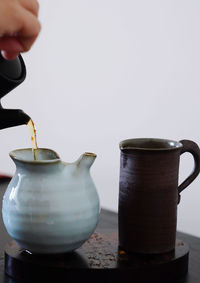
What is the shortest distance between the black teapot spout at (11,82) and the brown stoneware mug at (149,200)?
0.19 m

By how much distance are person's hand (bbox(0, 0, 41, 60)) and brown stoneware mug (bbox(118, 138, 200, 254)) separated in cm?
28

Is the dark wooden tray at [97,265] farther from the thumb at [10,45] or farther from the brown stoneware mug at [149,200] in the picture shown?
the thumb at [10,45]

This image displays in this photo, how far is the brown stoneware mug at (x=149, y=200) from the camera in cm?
87

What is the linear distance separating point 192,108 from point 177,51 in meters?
0.30

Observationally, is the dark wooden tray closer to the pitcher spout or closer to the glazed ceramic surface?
the glazed ceramic surface

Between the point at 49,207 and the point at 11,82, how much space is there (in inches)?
8.8

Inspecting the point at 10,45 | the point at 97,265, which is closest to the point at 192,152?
the point at 97,265

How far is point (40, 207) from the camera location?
0.83 m

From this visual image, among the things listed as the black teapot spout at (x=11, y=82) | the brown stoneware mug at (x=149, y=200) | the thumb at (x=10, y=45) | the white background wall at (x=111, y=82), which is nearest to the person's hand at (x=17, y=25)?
the thumb at (x=10, y=45)

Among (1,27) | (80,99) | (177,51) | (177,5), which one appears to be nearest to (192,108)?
(177,51)

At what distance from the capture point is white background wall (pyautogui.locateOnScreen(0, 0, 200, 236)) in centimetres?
258

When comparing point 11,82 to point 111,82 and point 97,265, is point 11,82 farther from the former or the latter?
point 111,82

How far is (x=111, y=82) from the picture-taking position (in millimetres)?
2930

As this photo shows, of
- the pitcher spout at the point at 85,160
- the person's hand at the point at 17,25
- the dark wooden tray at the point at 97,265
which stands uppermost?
the person's hand at the point at 17,25
